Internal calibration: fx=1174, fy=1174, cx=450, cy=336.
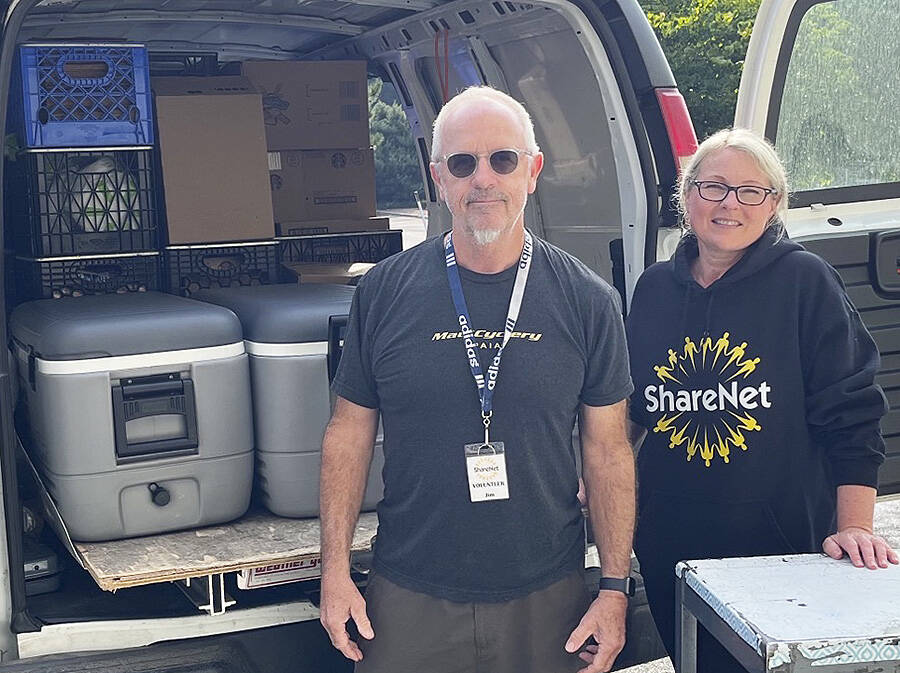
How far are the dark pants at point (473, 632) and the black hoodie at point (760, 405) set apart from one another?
1.25ft

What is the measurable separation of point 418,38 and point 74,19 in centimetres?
135

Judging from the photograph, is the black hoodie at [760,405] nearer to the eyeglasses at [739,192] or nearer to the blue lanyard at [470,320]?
the eyeglasses at [739,192]

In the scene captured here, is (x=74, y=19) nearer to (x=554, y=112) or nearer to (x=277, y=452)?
(x=554, y=112)

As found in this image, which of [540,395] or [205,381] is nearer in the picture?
[540,395]

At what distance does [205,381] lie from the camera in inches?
117

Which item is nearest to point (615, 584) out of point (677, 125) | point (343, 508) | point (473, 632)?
point (473, 632)

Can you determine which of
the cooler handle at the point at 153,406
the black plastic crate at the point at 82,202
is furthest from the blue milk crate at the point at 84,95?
the cooler handle at the point at 153,406

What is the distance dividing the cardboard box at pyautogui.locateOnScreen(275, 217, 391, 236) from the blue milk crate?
97 centimetres

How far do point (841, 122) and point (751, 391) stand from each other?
50.8 inches

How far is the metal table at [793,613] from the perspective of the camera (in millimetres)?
2049

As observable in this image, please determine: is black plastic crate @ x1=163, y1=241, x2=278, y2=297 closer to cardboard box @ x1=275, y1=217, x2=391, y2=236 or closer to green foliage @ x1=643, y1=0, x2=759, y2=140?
cardboard box @ x1=275, y1=217, x2=391, y2=236

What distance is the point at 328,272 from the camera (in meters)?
4.49

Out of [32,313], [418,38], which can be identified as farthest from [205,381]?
[418,38]

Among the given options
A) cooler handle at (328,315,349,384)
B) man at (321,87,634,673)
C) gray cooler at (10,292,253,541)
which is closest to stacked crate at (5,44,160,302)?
gray cooler at (10,292,253,541)
